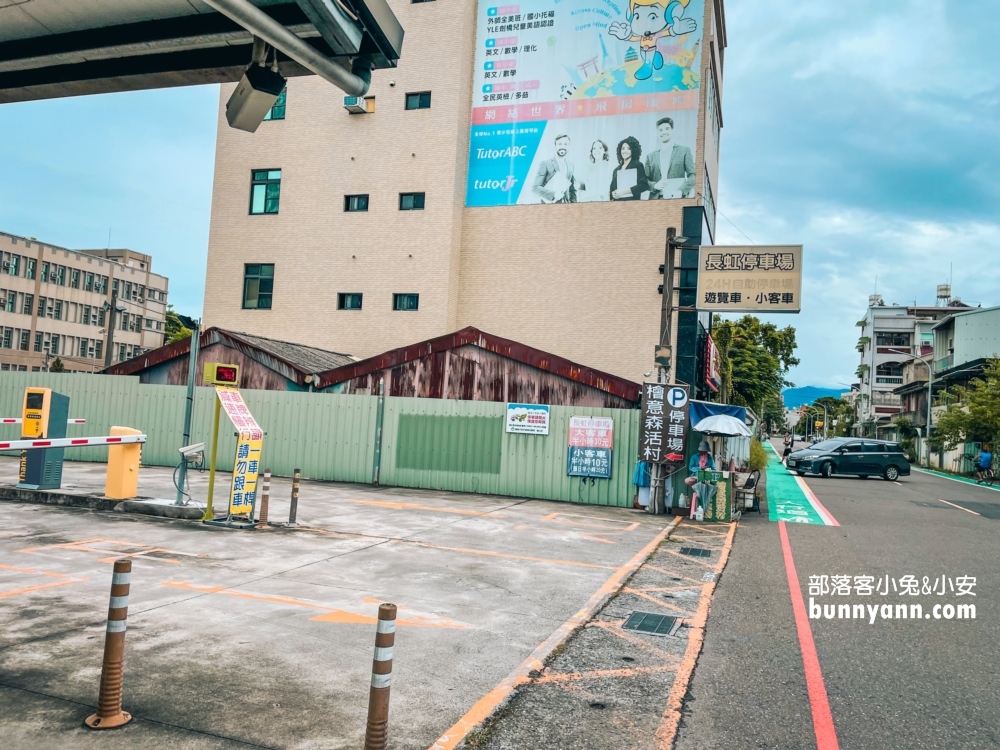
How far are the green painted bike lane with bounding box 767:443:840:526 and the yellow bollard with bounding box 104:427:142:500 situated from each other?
13.8 meters

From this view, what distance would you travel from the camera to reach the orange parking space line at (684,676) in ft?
17.0

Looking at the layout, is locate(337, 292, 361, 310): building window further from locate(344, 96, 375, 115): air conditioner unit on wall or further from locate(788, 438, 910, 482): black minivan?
locate(788, 438, 910, 482): black minivan

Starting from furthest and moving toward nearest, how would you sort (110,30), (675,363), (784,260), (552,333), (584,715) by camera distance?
(552,333) → (675,363) → (784,260) → (584,715) → (110,30)

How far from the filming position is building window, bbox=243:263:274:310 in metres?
31.1

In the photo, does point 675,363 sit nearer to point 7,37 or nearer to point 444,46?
point 444,46

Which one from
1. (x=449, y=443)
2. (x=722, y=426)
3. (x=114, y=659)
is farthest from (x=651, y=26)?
(x=114, y=659)

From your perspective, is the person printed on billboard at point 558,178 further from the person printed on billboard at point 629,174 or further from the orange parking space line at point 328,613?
the orange parking space line at point 328,613

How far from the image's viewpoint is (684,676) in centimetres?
634

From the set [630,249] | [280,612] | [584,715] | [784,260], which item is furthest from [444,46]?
[584,715]

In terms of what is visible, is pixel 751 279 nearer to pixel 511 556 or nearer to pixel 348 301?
pixel 511 556

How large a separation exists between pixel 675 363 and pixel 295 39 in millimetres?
22923

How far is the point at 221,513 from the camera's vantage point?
1362 centimetres

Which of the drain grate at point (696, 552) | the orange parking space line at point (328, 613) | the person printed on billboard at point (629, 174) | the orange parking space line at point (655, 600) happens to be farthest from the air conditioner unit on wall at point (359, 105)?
the orange parking space line at point (655, 600)

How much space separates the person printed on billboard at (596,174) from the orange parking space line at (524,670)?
19392mm
